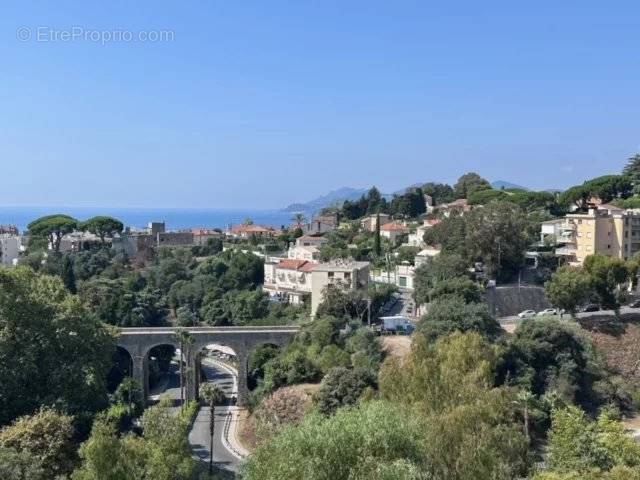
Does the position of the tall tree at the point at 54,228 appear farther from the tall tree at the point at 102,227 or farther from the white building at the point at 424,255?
the white building at the point at 424,255

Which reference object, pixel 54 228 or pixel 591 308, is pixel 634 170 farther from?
pixel 54 228

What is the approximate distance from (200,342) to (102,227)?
47.6m

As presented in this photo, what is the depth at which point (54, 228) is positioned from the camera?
84.7 m

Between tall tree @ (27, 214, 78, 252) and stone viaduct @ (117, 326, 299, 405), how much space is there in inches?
1749

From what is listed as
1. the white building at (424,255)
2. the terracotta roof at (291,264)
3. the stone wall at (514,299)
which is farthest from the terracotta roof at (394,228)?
the stone wall at (514,299)

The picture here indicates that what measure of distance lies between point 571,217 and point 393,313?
16557mm

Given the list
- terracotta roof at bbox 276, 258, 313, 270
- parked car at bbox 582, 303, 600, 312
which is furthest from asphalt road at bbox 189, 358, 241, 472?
parked car at bbox 582, 303, 600, 312

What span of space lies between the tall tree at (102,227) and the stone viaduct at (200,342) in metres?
45.0

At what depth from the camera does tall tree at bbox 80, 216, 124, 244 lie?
86.9 metres

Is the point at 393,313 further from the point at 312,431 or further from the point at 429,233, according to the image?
the point at 312,431

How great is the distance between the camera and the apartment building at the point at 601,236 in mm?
52656

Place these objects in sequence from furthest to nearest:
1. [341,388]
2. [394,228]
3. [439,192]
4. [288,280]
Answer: [439,192] < [394,228] < [288,280] < [341,388]

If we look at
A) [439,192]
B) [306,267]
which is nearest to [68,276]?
[306,267]

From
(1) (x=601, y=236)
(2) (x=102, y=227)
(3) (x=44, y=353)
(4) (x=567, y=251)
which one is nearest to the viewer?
(3) (x=44, y=353)
